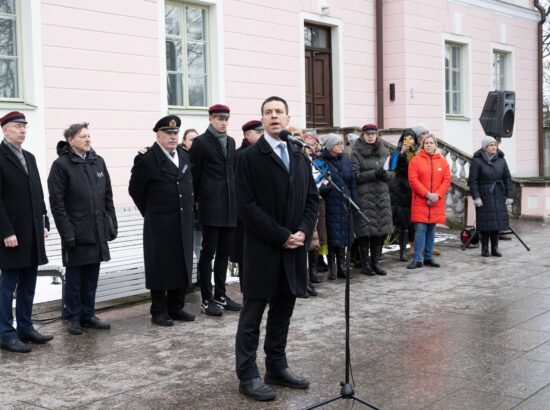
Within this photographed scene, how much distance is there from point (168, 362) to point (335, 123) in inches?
412

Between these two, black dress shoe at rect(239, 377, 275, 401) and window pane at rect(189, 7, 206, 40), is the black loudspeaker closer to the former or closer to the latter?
window pane at rect(189, 7, 206, 40)

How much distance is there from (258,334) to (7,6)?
6813 mm

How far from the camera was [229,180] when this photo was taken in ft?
25.7

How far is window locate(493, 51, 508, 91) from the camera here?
21.1m

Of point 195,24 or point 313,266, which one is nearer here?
point 313,266

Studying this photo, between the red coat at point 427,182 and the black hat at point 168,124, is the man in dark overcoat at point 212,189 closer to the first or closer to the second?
the black hat at point 168,124

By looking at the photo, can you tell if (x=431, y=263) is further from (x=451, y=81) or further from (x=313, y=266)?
(x=451, y=81)

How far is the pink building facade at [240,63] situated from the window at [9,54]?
0.04ft

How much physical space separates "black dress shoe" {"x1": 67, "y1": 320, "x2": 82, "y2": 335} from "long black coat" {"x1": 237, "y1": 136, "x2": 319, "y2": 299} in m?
2.34

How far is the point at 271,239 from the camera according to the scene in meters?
5.19

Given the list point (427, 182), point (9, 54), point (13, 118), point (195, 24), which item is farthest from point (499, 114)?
point (13, 118)

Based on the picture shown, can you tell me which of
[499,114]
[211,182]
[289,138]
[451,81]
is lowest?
[211,182]

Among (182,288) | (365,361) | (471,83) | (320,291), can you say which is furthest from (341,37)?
(365,361)

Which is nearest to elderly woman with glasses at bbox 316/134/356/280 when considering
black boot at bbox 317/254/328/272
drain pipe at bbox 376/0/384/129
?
black boot at bbox 317/254/328/272
